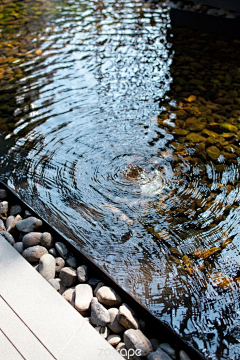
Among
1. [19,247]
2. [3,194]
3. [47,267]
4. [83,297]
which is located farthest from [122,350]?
[3,194]

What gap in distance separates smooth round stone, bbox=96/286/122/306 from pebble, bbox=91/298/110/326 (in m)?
0.04

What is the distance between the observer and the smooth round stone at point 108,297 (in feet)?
4.58

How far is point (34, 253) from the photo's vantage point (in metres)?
1.57

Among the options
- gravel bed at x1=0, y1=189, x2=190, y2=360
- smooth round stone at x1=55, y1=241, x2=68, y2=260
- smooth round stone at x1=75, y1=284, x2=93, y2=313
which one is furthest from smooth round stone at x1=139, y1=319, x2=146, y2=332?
smooth round stone at x1=55, y1=241, x2=68, y2=260

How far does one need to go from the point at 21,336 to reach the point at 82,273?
37cm

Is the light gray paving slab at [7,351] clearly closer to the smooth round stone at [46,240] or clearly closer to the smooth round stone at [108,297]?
the smooth round stone at [108,297]

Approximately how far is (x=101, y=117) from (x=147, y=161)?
0.60 meters

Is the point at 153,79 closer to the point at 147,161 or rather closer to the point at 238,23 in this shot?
the point at 147,161

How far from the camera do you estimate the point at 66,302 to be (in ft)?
4.38

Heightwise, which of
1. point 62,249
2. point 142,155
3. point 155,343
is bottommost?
point 155,343

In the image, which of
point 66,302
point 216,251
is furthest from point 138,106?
point 66,302

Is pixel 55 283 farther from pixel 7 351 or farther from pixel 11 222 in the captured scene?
pixel 11 222

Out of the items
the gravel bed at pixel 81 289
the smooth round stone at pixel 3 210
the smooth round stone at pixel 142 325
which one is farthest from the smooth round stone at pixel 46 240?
the smooth round stone at pixel 142 325

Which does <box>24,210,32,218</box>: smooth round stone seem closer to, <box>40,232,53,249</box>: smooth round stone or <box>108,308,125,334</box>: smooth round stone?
<box>40,232,53,249</box>: smooth round stone
